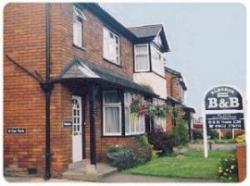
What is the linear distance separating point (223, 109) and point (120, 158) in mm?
1843

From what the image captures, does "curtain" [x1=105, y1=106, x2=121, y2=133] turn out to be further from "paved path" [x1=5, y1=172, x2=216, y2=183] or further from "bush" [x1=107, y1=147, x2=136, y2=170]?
"paved path" [x1=5, y1=172, x2=216, y2=183]

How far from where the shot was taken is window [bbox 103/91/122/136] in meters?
8.92

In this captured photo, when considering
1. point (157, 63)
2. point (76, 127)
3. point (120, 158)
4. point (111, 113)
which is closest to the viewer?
point (120, 158)

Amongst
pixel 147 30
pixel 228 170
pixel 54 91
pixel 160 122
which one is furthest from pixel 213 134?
pixel 147 30

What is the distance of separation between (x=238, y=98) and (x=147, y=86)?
10.1ft

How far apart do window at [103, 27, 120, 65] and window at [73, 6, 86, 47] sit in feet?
2.99

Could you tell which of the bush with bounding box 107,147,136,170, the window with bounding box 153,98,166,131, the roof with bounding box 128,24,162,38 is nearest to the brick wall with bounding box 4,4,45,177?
the bush with bounding box 107,147,136,170

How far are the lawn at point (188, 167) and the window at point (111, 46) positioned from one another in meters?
2.45

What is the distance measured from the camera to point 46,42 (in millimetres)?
7660

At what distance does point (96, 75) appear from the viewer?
316 inches

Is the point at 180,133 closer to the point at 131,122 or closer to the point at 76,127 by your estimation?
the point at 131,122

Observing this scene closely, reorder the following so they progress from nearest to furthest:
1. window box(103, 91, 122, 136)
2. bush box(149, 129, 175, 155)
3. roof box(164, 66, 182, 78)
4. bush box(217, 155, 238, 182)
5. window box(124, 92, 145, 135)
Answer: bush box(217, 155, 238, 182) < roof box(164, 66, 182, 78) < bush box(149, 129, 175, 155) < window box(124, 92, 145, 135) < window box(103, 91, 122, 136)

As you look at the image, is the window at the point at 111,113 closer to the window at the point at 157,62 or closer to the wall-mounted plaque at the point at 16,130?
the window at the point at 157,62

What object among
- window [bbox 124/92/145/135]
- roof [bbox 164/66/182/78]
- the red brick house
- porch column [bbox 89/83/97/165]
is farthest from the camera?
window [bbox 124/92/145/135]
